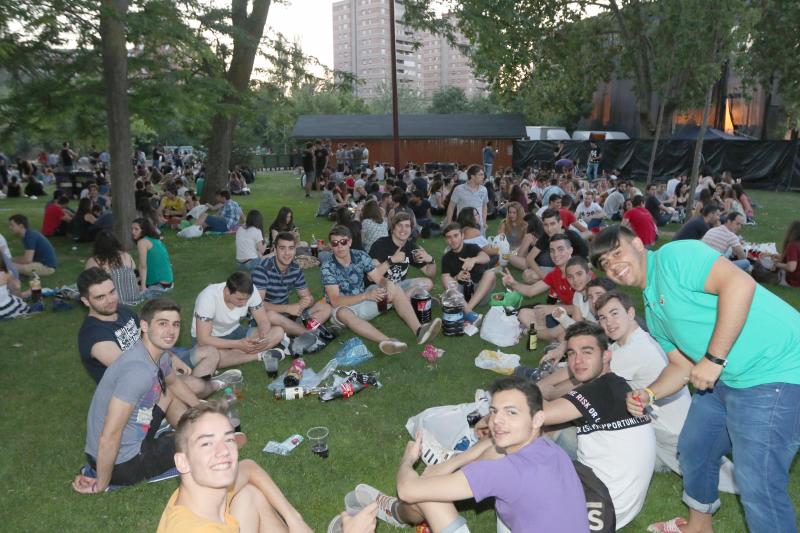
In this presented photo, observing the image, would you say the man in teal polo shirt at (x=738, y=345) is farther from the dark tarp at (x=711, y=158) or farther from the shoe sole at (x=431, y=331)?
the dark tarp at (x=711, y=158)

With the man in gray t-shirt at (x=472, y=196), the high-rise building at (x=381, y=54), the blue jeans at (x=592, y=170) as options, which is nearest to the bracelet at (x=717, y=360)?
the man in gray t-shirt at (x=472, y=196)

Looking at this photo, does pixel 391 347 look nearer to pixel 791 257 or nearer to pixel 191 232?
pixel 791 257

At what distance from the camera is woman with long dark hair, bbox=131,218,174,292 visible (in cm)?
849

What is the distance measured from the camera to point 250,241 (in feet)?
34.1

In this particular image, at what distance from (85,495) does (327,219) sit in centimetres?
1293

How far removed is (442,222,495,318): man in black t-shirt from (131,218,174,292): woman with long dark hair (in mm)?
4282

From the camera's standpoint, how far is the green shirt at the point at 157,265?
8625mm

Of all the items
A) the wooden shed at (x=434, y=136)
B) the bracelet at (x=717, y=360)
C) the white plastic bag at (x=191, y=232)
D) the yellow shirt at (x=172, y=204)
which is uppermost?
the wooden shed at (x=434, y=136)

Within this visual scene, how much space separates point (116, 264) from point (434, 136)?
93.7ft

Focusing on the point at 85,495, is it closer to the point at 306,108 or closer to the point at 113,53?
the point at 113,53

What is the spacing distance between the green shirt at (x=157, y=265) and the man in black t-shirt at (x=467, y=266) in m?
4.28

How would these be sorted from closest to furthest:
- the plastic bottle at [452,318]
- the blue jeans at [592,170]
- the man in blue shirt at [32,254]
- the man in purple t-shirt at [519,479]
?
the man in purple t-shirt at [519,479] < the plastic bottle at [452,318] < the man in blue shirt at [32,254] < the blue jeans at [592,170]

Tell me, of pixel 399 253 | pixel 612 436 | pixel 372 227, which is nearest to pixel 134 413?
pixel 612 436

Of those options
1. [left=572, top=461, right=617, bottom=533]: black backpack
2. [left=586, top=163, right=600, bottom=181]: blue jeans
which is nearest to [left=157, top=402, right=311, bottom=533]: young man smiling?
[left=572, top=461, right=617, bottom=533]: black backpack
